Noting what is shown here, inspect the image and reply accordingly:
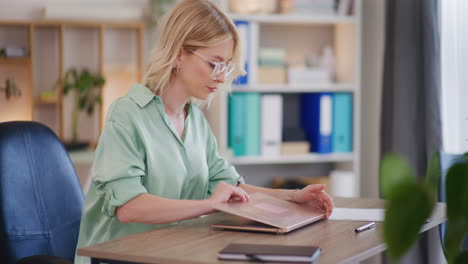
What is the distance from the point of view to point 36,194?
185cm

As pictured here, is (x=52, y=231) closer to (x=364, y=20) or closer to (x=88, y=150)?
(x=88, y=150)

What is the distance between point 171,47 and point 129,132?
0.30 m

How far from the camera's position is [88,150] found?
3.54 m

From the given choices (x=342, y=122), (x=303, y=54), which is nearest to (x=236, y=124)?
(x=342, y=122)

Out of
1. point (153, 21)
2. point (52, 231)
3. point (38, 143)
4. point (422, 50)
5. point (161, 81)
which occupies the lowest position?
point (52, 231)

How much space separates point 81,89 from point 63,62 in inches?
7.3

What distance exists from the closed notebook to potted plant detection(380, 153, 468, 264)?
2.01ft

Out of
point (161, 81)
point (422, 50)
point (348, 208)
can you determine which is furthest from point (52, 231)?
point (422, 50)

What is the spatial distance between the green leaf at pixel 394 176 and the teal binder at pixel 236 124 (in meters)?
2.66

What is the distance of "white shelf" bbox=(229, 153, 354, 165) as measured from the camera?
11.1ft

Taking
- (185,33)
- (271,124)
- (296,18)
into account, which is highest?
(296,18)

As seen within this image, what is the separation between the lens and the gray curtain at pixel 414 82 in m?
2.91

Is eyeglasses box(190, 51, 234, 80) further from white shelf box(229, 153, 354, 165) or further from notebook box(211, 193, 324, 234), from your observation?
white shelf box(229, 153, 354, 165)

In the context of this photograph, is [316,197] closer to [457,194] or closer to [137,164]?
[137,164]
